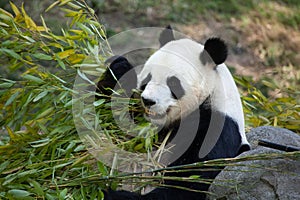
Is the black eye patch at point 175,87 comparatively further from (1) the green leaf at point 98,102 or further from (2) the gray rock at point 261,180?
(2) the gray rock at point 261,180

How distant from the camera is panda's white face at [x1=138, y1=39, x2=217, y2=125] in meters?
2.75

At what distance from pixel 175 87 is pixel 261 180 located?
0.64m

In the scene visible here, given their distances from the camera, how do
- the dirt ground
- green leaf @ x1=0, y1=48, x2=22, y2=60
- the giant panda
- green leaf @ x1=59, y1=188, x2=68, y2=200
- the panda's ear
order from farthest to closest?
the dirt ground < green leaf @ x1=0, y1=48, x2=22, y2=60 < the panda's ear < the giant panda < green leaf @ x1=59, y1=188, x2=68, y2=200

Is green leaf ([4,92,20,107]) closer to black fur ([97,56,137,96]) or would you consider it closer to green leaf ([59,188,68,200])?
black fur ([97,56,137,96])

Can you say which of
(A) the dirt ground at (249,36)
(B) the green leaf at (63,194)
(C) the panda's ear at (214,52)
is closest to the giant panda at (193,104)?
(C) the panda's ear at (214,52)

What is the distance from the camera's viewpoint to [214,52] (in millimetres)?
2867

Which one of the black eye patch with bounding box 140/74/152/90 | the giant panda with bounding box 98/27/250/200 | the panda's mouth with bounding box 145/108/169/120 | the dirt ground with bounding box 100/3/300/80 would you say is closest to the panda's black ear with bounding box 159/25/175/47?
the giant panda with bounding box 98/27/250/200

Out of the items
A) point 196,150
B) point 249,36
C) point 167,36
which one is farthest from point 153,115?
point 249,36

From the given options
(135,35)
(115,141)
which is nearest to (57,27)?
(135,35)

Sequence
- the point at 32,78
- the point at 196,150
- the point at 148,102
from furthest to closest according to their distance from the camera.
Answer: the point at 32,78 < the point at 196,150 < the point at 148,102

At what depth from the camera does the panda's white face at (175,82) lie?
2.75m

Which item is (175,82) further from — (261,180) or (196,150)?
(261,180)

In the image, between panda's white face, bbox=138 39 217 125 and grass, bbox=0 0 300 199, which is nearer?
grass, bbox=0 0 300 199

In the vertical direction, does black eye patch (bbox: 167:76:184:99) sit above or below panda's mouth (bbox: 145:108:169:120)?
above
